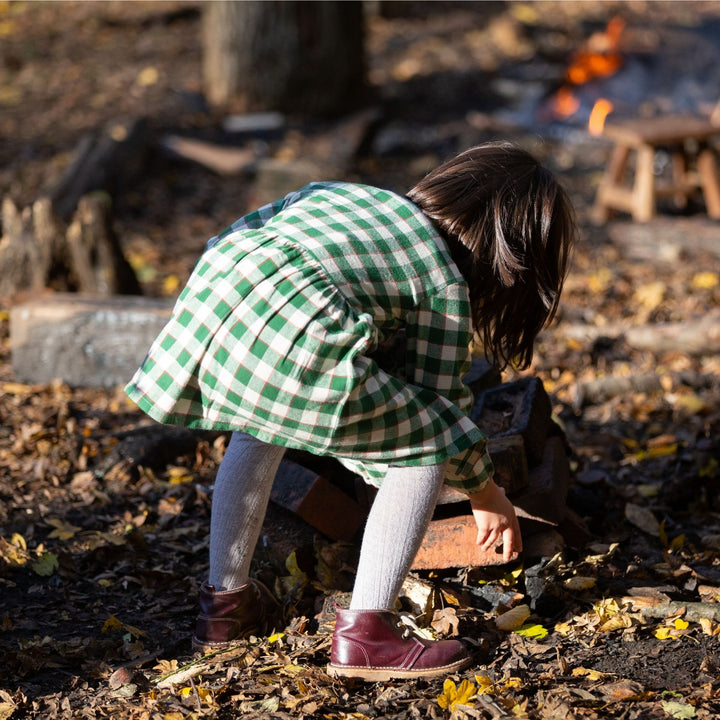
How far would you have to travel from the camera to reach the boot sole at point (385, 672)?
2.40m

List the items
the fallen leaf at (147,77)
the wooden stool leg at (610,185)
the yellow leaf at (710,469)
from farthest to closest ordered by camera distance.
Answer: the fallen leaf at (147,77) → the wooden stool leg at (610,185) → the yellow leaf at (710,469)

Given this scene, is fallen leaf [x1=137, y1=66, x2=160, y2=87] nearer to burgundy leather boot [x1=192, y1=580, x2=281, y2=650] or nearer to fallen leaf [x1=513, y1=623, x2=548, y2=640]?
burgundy leather boot [x1=192, y1=580, x2=281, y2=650]

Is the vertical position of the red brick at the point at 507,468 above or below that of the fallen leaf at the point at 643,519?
above

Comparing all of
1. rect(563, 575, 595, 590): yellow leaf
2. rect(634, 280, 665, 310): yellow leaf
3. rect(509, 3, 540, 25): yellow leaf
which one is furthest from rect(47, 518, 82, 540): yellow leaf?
rect(509, 3, 540, 25): yellow leaf

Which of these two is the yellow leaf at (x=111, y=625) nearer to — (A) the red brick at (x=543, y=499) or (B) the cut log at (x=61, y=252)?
(A) the red brick at (x=543, y=499)

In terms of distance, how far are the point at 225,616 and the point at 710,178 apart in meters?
6.00

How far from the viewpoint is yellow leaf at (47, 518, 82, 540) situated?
3.21m

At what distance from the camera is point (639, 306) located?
5438mm

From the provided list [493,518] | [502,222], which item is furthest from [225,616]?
[502,222]

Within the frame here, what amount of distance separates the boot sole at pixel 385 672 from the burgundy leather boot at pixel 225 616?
0.32 metres

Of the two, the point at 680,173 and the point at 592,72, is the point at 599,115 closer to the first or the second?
the point at 592,72

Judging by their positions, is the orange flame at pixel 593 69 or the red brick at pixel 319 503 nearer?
the red brick at pixel 319 503

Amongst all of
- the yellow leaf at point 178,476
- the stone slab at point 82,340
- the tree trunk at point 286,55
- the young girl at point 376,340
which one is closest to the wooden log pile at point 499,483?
the young girl at point 376,340

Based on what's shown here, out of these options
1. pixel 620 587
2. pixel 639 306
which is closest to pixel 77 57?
pixel 639 306
